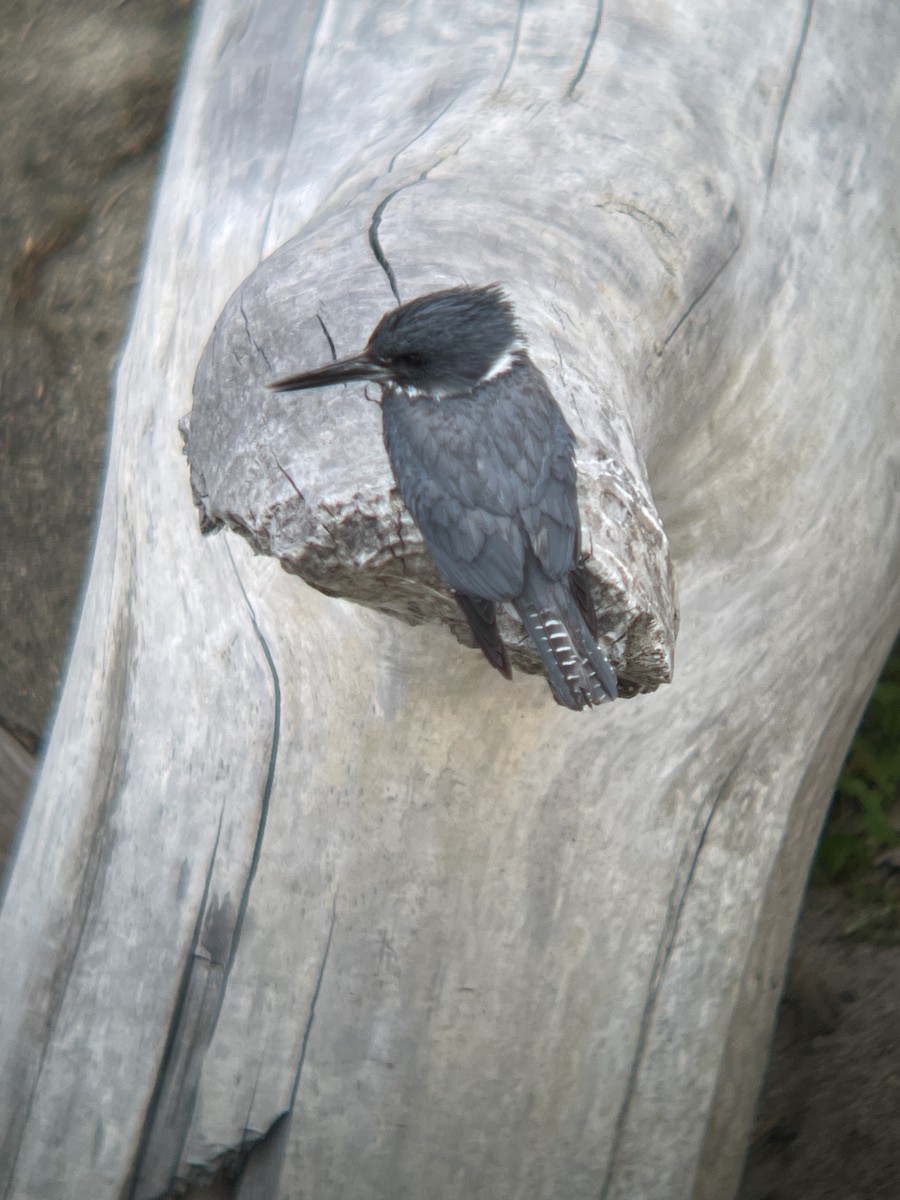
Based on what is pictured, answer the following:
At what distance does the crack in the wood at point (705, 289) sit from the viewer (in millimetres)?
1800

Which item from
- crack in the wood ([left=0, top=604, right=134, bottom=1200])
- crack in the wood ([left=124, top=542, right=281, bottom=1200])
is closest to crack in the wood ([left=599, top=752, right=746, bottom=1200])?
crack in the wood ([left=124, top=542, right=281, bottom=1200])

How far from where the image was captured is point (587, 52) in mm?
1932

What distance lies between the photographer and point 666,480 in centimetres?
191

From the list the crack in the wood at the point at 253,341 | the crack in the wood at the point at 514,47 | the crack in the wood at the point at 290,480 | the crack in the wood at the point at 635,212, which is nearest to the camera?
the crack in the wood at the point at 290,480

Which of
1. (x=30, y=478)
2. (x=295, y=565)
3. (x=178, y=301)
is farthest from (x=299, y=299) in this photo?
(x=30, y=478)

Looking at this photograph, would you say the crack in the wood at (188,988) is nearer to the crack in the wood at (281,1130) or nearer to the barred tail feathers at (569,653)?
the crack in the wood at (281,1130)

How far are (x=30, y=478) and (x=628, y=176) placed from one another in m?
2.01

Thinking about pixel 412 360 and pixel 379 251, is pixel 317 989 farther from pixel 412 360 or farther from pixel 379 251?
pixel 379 251

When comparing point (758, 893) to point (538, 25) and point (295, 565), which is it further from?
point (538, 25)

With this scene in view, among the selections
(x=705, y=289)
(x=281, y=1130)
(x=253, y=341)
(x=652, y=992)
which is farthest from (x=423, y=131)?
(x=281, y=1130)

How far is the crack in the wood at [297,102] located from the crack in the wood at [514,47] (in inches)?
13.6

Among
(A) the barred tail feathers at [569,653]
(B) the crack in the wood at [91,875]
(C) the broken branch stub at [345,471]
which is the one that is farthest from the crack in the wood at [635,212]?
(B) the crack in the wood at [91,875]

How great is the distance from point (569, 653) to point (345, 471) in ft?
1.07

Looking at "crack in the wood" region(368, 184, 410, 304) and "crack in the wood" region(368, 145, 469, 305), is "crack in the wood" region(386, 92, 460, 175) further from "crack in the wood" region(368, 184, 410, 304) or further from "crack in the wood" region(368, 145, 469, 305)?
"crack in the wood" region(368, 184, 410, 304)
